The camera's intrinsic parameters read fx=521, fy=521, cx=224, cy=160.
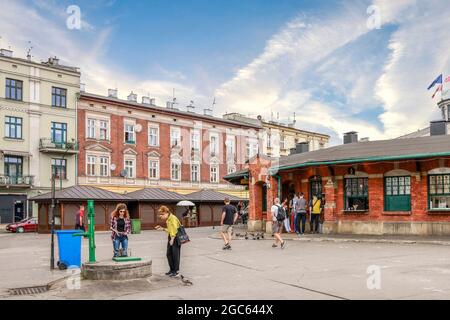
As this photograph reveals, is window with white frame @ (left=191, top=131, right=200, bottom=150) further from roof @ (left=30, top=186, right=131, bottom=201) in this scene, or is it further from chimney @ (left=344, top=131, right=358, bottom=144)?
chimney @ (left=344, top=131, right=358, bottom=144)

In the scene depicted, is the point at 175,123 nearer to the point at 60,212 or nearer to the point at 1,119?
the point at 1,119

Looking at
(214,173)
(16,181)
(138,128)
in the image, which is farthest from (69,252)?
(214,173)

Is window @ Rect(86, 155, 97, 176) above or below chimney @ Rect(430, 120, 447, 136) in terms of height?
below

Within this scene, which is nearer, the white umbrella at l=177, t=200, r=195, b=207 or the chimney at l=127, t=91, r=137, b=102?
the white umbrella at l=177, t=200, r=195, b=207

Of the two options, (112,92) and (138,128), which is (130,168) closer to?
(138,128)

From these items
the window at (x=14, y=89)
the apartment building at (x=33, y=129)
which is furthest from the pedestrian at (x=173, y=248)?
the window at (x=14, y=89)

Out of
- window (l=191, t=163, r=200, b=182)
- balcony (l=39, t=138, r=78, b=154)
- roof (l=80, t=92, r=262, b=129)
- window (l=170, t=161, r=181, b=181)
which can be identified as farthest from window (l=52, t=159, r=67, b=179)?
window (l=191, t=163, r=200, b=182)

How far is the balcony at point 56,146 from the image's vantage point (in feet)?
143

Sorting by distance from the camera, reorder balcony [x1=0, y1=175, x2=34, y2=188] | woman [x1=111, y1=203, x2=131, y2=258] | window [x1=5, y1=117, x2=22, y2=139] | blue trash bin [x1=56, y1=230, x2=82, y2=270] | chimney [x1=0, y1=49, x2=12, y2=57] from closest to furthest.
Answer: blue trash bin [x1=56, y1=230, x2=82, y2=270]
woman [x1=111, y1=203, x2=131, y2=258]
balcony [x1=0, y1=175, x2=34, y2=188]
window [x1=5, y1=117, x2=22, y2=139]
chimney [x1=0, y1=49, x2=12, y2=57]

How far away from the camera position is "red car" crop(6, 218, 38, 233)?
3834 centimetres

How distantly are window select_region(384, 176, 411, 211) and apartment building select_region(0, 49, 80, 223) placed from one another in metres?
28.2

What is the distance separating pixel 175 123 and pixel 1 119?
17409 mm

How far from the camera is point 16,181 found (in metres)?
41.7

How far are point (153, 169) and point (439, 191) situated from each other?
34.0 m
